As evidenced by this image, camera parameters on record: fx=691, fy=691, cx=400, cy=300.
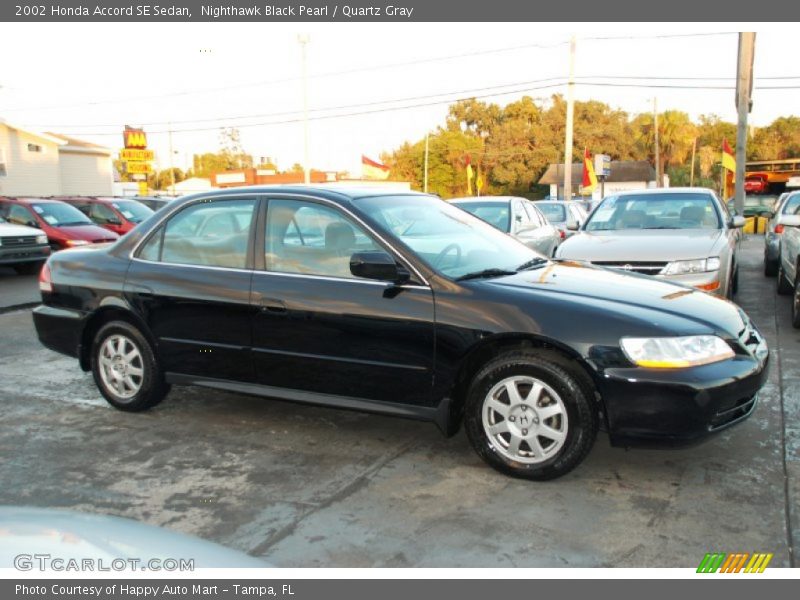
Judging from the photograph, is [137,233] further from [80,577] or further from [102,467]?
[80,577]

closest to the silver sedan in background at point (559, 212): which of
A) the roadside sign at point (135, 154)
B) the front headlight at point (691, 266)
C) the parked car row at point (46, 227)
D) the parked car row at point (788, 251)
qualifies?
the parked car row at point (788, 251)

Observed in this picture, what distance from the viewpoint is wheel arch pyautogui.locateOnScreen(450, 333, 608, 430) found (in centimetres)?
364

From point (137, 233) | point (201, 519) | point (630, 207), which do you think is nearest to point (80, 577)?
point (201, 519)

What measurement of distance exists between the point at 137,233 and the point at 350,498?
2.64 m

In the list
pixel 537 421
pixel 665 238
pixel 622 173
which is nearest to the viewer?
pixel 537 421

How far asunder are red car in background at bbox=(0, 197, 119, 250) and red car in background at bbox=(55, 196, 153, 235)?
1.31 metres

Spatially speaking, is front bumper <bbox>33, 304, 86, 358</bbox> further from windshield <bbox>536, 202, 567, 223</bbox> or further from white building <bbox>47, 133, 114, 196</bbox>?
white building <bbox>47, 133, 114, 196</bbox>

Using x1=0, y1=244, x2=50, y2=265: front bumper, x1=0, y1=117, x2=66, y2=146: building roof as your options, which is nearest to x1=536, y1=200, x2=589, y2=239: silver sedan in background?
x1=0, y1=244, x2=50, y2=265: front bumper

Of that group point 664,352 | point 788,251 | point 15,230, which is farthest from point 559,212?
point 664,352

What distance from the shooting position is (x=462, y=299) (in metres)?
3.86

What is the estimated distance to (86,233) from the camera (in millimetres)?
14812

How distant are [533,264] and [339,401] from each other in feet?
5.16

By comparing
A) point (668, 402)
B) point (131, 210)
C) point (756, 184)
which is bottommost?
Answer: point (668, 402)

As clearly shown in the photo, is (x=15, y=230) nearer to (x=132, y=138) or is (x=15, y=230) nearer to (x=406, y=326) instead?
(x=406, y=326)
